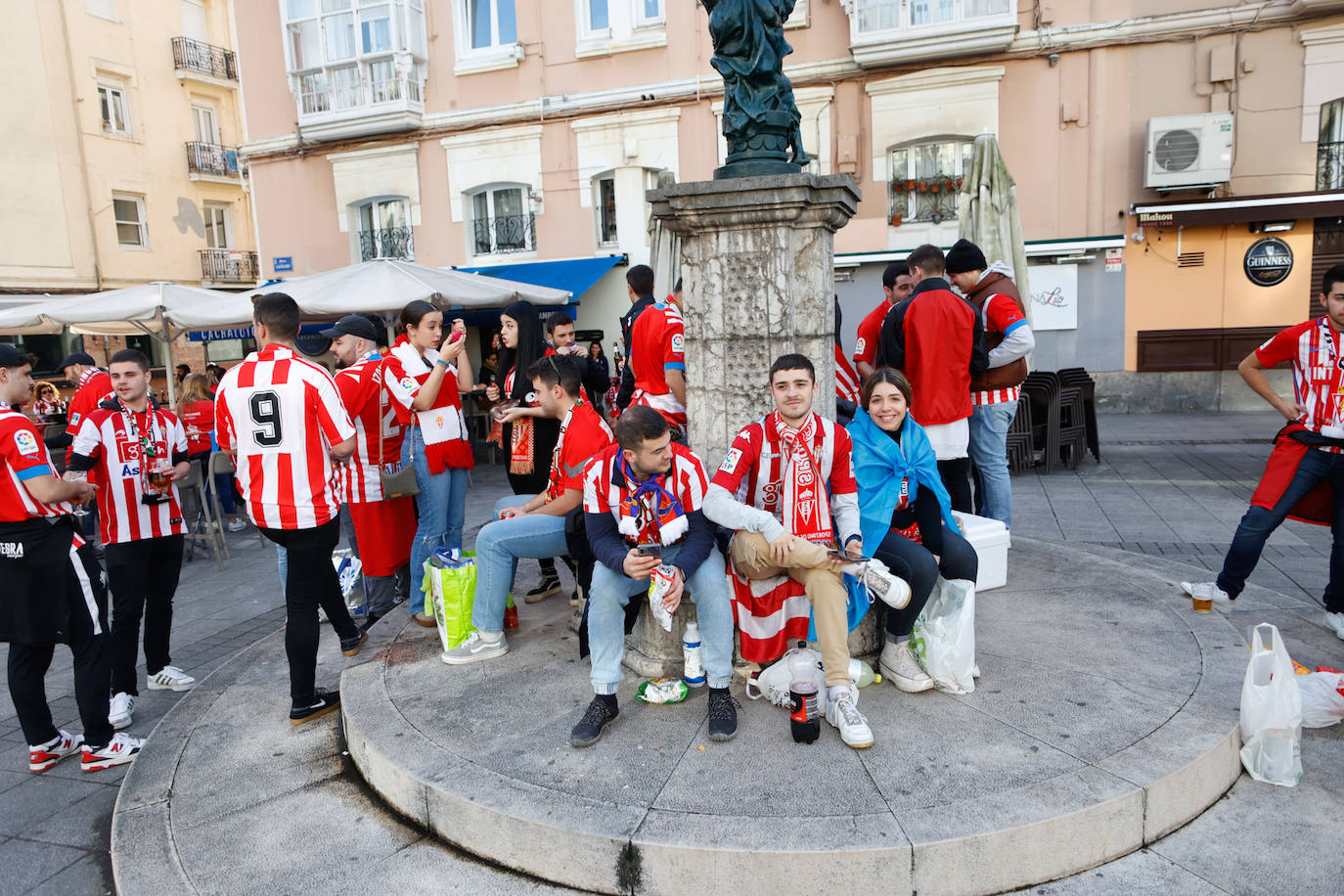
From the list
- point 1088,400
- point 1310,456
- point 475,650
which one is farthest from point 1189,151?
point 475,650

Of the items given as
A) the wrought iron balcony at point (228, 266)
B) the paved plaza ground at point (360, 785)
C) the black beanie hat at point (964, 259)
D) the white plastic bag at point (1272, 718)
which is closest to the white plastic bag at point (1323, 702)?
the paved plaza ground at point (360, 785)

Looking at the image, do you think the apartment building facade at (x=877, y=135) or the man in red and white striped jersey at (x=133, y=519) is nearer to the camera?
the man in red and white striped jersey at (x=133, y=519)

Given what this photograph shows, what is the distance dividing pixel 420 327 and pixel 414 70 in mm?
13918

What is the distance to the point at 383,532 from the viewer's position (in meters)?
5.08

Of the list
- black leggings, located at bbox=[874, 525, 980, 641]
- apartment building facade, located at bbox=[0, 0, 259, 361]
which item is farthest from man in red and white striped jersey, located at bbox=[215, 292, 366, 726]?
apartment building facade, located at bbox=[0, 0, 259, 361]

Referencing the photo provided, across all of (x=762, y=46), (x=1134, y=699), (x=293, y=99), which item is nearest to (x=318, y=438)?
(x=762, y=46)

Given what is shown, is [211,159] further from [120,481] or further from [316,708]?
[316,708]

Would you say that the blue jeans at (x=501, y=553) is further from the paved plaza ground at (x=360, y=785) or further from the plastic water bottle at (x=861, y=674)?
the plastic water bottle at (x=861, y=674)

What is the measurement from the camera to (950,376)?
4.62 metres

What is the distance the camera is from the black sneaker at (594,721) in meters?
3.21

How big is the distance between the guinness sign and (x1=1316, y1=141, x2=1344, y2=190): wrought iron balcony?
1.03m

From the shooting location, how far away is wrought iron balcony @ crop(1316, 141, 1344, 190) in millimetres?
12953

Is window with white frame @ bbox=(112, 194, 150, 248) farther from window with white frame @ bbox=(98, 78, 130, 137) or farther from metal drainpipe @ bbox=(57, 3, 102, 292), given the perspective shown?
window with white frame @ bbox=(98, 78, 130, 137)

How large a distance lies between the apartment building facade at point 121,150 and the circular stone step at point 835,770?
67.0 ft
